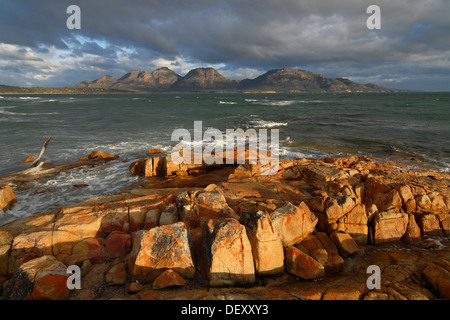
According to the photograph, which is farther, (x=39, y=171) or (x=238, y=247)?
(x=39, y=171)

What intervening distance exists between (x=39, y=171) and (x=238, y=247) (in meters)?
13.7

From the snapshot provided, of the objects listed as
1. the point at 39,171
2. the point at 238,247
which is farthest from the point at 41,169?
the point at 238,247

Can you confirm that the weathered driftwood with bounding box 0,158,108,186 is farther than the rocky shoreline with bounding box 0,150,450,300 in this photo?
Yes

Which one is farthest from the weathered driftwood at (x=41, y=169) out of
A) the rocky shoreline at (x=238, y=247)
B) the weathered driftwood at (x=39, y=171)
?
the rocky shoreline at (x=238, y=247)

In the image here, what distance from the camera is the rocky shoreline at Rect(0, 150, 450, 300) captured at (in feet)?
14.2

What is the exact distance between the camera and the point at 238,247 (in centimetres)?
477

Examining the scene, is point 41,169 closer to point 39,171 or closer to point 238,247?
point 39,171

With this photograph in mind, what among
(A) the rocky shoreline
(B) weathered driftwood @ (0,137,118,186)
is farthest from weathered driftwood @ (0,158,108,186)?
(A) the rocky shoreline

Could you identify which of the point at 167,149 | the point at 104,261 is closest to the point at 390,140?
the point at 167,149

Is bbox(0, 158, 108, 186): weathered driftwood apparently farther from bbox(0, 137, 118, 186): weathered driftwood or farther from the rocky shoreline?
the rocky shoreline

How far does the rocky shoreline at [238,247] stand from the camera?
4.34 m

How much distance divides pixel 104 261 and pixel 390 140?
23.2 metres

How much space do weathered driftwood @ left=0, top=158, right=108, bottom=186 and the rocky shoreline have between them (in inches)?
267

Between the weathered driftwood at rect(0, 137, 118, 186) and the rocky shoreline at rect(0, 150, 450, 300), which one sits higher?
the weathered driftwood at rect(0, 137, 118, 186)
